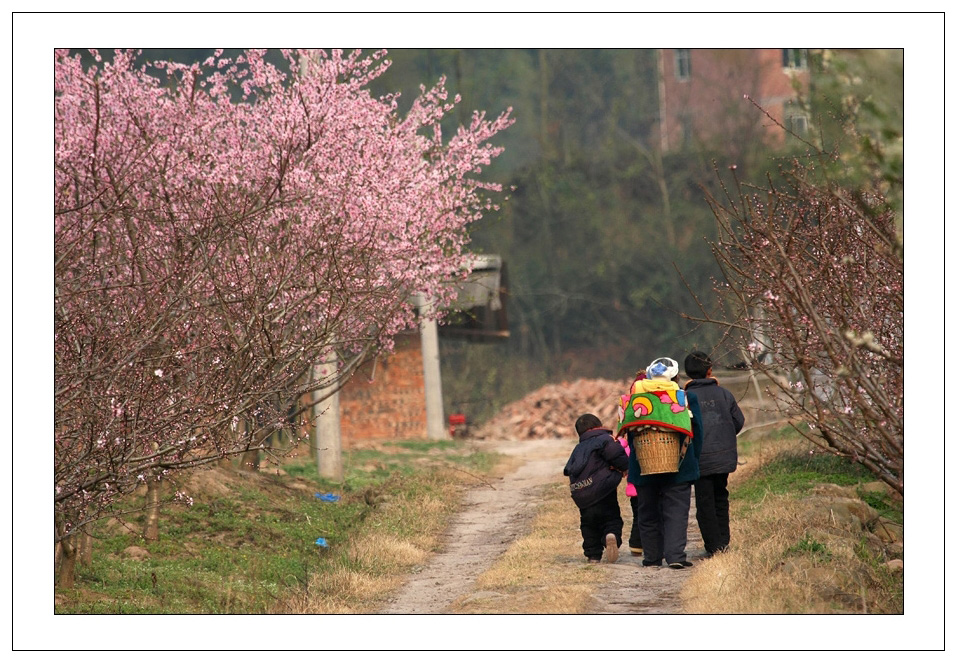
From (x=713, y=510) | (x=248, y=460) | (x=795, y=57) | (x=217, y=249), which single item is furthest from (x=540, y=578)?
(x=248, y=460)

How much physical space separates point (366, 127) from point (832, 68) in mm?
11229

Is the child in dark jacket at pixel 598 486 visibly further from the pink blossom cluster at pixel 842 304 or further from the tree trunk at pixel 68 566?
the tree trunk at pixel 68 566

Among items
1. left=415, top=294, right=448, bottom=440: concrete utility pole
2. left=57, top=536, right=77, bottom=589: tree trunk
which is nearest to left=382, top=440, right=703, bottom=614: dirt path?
left=57, top=536, right=77, bottom=589: tree trunk

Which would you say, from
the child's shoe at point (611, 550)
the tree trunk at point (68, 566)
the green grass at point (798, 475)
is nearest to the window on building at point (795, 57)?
the child's shoe at point (611, 550)

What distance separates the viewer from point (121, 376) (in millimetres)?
8992

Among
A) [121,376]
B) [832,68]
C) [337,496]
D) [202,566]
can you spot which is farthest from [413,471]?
[832,68]

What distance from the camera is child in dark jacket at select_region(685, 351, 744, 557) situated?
399 inches

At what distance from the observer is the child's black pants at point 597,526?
35.1ft

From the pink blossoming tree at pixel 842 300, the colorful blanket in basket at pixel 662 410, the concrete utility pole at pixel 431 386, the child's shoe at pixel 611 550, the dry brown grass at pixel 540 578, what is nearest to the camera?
the pink blossoming tree at pixel 842 300

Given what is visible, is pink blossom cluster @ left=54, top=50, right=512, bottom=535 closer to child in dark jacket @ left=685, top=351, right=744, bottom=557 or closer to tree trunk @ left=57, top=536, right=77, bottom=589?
tree trunk @ left=57, top=536, right=77, bottom=589

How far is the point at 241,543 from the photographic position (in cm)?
1348

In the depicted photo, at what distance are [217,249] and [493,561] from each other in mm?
4286

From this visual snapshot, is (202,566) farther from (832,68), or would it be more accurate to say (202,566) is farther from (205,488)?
(832,68)

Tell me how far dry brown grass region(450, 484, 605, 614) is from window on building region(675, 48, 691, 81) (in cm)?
3944
